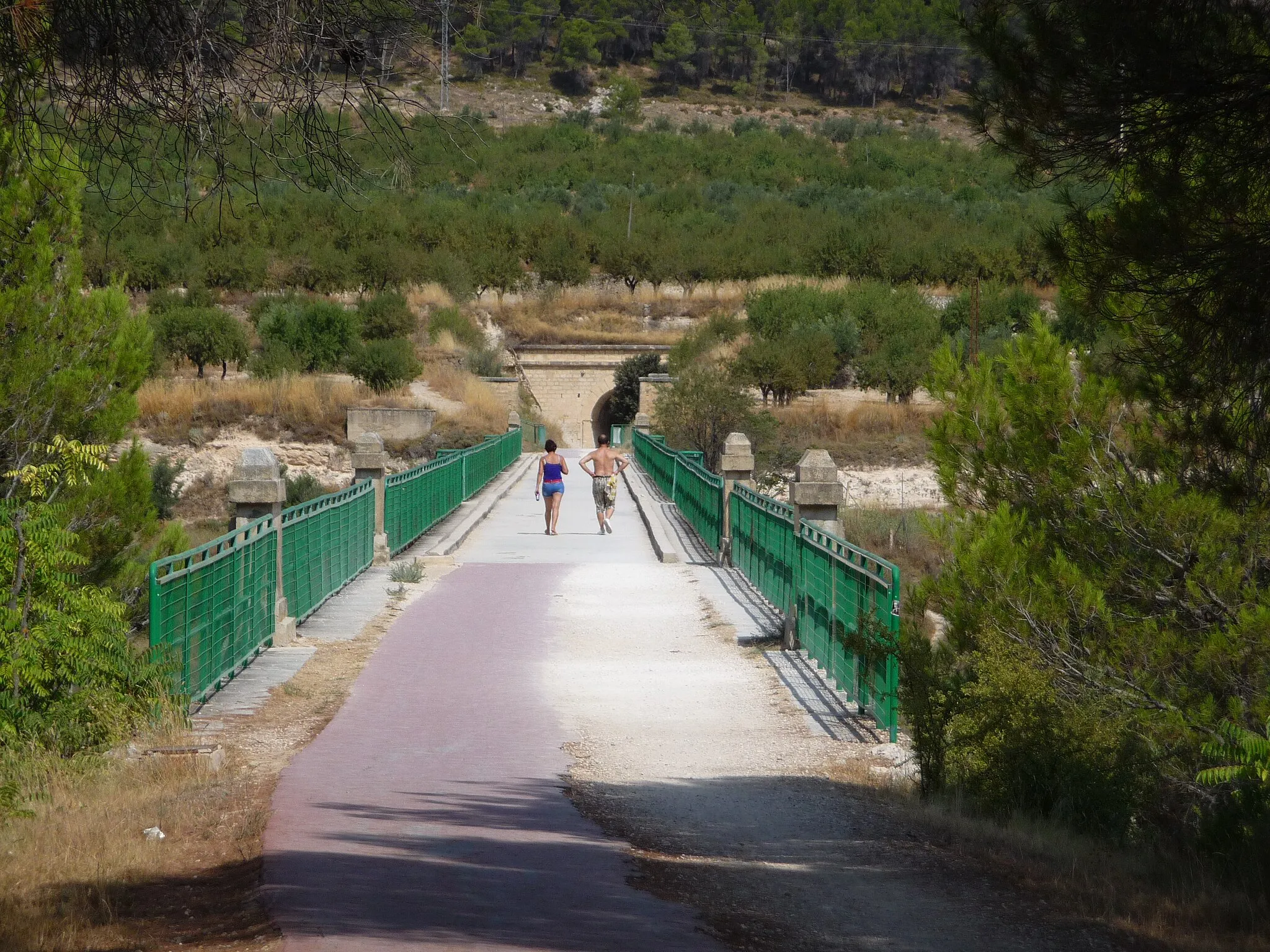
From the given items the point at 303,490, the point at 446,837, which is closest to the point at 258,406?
the point at 303,490

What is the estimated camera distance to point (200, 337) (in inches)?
1804

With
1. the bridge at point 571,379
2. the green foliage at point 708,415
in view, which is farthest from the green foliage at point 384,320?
the green foliage at point 708,415

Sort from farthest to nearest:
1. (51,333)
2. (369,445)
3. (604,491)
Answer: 1. (604,491)
2. (369,445)
3. (51,333)

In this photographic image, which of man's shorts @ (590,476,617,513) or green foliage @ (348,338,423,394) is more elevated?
green foliage @ (348,338,423,394)

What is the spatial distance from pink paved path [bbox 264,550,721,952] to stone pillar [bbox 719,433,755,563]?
7180 mm

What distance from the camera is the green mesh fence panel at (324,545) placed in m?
11.4

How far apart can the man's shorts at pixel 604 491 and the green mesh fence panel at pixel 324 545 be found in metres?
4.92

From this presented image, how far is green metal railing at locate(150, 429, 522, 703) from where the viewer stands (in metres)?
7.87

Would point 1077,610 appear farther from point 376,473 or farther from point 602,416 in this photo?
point 602,416

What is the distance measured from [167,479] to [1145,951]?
28.4m

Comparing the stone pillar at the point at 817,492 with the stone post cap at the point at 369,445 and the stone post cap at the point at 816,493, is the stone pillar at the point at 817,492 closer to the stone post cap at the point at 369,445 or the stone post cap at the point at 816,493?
the stone post cap at the point at 816,493

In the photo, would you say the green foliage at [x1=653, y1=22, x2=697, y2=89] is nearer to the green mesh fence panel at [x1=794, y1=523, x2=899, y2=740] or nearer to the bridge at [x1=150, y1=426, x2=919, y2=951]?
the bridge at [x1=150, y1=426, x2=919, y2=951]

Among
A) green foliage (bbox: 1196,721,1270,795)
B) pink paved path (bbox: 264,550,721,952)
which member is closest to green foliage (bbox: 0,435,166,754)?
pink paved path (bbox: 264,550,721,952)

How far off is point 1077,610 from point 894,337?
44.3 metres
